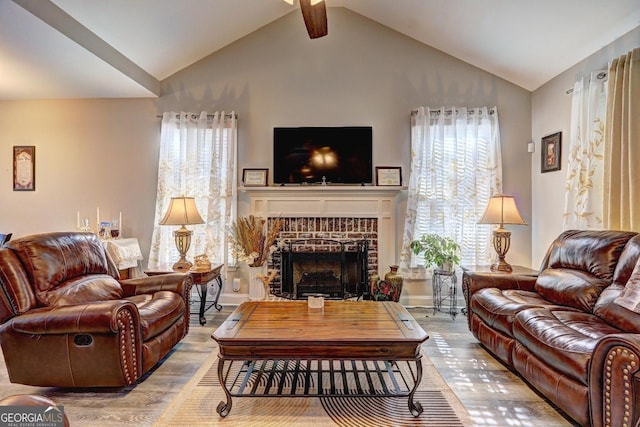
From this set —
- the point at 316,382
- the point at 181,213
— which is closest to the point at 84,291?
the point at 181,213

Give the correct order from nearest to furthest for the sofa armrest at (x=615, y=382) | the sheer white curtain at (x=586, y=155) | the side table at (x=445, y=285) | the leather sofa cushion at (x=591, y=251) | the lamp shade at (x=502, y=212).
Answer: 1. the sofa armrest at (x=615, y=382)
2. the leather sofa cushion at (x=591, y=251)
3. the sheer white curtain at (x=586, y=155)
4. the lamp shade at (x=502, y=212)
5. the side table at (x=445, y=285)

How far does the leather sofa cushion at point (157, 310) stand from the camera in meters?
2.55

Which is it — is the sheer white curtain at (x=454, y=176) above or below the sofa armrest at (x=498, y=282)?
above

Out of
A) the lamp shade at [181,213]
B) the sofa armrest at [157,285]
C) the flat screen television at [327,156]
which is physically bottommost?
the sofa armrest at [157,285]

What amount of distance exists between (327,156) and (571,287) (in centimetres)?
285

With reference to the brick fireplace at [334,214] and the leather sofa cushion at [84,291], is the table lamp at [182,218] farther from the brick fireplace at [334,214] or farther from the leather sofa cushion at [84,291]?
the leather sofa cushion at [84,291]

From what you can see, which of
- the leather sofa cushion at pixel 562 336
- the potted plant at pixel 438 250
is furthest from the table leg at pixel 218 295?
the leather sofa cushion at pixel 562 336

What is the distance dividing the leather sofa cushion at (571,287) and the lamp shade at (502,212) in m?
0.74

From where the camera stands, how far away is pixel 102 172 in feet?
15.6

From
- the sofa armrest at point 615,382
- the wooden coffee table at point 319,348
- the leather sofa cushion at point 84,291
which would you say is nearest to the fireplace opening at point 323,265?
the wooden coffee table at point 319,348

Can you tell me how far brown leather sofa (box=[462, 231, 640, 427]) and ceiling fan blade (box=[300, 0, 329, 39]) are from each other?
2.56 meters

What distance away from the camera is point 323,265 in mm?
4633

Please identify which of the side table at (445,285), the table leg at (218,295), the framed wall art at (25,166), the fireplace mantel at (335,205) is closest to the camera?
the side table at (445,285)

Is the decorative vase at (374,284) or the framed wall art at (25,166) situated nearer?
the decorative vase at (374,284)
